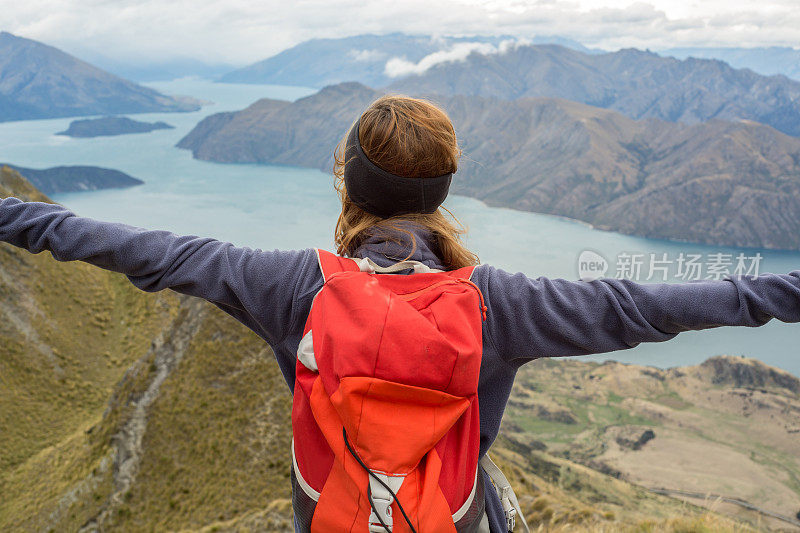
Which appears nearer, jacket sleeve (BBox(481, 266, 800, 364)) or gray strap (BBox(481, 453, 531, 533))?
jacket sleeve (BBox(481, 266, 800, 364))

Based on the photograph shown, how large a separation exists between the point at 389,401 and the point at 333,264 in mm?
568

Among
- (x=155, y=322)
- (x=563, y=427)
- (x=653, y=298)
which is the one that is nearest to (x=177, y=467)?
(x=653, y=298)

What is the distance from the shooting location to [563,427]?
94.7 meters

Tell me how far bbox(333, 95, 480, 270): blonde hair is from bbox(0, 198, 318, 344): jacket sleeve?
28cm

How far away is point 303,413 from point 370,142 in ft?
3.30

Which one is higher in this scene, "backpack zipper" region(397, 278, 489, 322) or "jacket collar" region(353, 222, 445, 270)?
"jacket collar" region(353, 222, 445, 270)

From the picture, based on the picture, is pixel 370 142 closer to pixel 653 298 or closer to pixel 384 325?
pixel 384 325

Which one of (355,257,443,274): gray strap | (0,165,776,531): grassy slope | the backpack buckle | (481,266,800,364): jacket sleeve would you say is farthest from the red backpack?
(0,165,776,531): grassy slope

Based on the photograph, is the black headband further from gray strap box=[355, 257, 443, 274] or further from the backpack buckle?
the backpack buckle

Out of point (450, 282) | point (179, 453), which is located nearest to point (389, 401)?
point (450, 282)

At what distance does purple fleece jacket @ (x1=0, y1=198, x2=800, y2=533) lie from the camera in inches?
69.7

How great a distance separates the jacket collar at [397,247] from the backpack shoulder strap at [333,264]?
0.26 feet

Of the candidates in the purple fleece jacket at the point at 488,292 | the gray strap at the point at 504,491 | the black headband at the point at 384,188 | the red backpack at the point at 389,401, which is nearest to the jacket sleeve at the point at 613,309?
the purple fleece jacket at the point at 488,292

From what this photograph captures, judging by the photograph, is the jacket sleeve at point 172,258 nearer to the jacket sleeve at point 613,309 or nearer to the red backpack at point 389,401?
the red backpack at point 389,401
